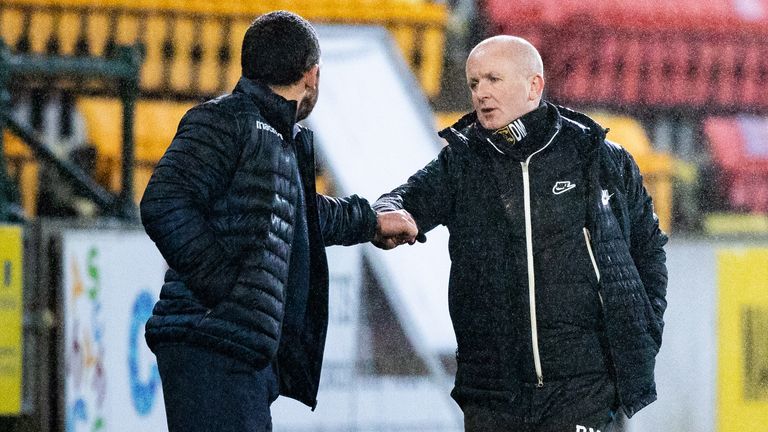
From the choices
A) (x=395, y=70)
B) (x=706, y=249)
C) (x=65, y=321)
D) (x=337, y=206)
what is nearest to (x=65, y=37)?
(x=395, y=70)

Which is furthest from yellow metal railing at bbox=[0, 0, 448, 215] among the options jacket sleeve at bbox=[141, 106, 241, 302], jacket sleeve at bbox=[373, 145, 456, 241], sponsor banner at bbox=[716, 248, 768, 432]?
jacket sleeve at bbox=[141, 106, 241, 302]

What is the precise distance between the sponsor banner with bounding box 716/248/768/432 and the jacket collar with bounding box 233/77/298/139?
398 cm

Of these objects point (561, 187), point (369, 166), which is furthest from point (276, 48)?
point (369, 166)

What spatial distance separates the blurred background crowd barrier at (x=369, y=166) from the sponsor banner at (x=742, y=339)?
0.01m

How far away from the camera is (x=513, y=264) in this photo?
3795 millimetres

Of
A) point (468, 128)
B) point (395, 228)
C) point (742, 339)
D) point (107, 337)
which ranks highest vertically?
point (468, 128)

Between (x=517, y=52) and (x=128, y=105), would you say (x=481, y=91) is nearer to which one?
(x=517, y=52)

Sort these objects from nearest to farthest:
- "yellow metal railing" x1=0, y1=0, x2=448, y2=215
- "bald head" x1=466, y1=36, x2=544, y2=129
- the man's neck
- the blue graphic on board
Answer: the man's neck
"bald head" x1=466, y1=36, x2=544, y2=129
the blue graphic on board
"yellow metal railing" x1=0, y1=0, x2=448, y2=215

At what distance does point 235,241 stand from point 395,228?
70 cm

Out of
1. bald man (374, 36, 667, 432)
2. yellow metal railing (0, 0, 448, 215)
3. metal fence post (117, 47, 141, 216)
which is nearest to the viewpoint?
bald man (374, 36, 667, 432)

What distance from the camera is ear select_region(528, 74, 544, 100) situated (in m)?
3.94

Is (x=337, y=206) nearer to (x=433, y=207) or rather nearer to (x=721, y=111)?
(x=433, y=207)

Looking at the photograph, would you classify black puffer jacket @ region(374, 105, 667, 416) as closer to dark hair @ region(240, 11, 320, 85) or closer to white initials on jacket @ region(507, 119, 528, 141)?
white initials on jacket @ region(507, 119, 528, 141)

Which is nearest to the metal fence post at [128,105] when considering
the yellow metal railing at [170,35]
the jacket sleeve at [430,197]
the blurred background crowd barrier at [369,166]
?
the blurred background crowd barrier at [369,166]
